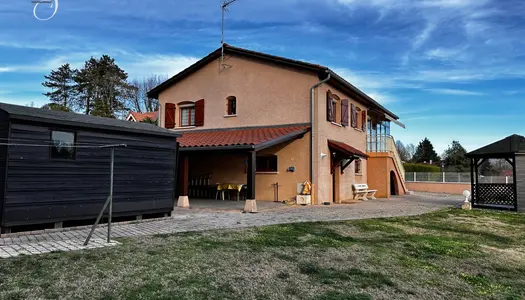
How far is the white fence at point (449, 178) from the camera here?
82.3ft

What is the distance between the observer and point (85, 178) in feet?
27.0

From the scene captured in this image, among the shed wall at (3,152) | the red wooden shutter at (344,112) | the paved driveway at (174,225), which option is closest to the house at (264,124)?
the red wooden shutter at (344,112)

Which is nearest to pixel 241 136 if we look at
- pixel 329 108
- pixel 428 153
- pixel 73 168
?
pixel 329 108

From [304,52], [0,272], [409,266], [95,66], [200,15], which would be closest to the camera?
[0,272]

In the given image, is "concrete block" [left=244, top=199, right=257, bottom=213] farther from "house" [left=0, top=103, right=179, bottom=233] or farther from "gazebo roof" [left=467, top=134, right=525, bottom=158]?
"gazebo roof" [left=467, top=134, right=525, bottom=158]

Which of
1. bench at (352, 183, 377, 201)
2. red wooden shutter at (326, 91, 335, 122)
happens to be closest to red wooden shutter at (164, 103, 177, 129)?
red wooden shutter at (326, 91, 335, 122)

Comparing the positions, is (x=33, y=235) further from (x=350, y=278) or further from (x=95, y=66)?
(x=95, y=66)

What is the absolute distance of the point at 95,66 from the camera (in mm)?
40281

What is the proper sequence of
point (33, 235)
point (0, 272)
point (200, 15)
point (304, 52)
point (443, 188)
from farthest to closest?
1. point (443, 188)
2. point (304, 52)
3. point (200, 15)
4. point (33, 235)
5. point (0, 272)

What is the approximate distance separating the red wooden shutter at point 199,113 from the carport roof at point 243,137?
0.78 metres

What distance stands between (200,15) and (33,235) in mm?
10552

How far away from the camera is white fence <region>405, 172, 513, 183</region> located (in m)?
25.1

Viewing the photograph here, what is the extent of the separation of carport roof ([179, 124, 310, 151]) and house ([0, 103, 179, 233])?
2.80 m

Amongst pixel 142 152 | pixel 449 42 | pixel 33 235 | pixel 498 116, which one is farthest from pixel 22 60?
pixel 498 116
